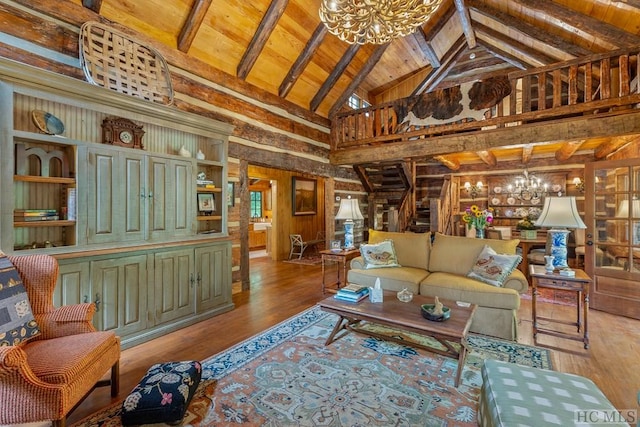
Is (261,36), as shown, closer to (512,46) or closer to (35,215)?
(35,215)

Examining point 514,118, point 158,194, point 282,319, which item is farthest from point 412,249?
point 158,194

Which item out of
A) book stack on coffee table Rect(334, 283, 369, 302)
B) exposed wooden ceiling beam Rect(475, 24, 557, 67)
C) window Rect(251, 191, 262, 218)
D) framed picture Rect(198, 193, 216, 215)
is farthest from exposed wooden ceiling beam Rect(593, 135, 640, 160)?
window Rect(251, 191, 262, 218)

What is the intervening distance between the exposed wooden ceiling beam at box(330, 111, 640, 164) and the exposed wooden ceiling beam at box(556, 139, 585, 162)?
1645 millimetres

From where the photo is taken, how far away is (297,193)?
27.9 ft

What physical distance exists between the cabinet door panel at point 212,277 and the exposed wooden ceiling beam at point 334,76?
3.93 metres

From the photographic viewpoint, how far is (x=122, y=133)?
123 inches

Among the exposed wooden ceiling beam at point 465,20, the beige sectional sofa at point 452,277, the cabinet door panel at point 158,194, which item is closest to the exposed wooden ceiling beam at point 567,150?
the exposed wooden ceiling beam at point 465,20

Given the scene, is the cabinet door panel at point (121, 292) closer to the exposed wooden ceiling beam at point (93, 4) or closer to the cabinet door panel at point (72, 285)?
the cabinet door panel at point (72, 285)

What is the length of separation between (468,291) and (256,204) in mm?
8252

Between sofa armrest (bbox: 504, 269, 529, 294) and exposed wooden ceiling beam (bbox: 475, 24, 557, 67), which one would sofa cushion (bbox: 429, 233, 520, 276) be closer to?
sofa armrest (bbox: 504, 269, 529, 294)

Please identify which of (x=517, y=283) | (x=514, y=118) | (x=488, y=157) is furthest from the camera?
(x=488, y=157)

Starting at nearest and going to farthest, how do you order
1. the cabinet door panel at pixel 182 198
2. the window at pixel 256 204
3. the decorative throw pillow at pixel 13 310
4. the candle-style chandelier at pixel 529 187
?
the decorative throw pillow at pixel 13 310
the cabinet door panel at pixel 182 198
the candle-style chandelier at pixel 529 187
the window at pixel 256 204

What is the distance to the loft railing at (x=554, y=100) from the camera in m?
4.02

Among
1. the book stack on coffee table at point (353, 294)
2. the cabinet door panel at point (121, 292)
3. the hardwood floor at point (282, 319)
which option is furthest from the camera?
the book stack on coffee table at point (353, 294)
